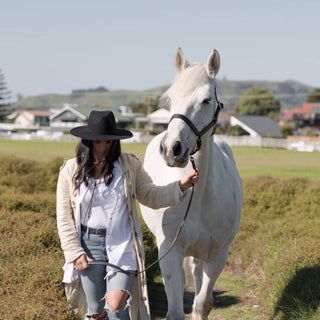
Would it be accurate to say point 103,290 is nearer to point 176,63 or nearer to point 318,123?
point 176,63

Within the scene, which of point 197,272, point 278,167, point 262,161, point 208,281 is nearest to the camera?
point 208,281

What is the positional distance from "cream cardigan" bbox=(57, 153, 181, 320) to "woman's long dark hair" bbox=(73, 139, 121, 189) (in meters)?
0.06

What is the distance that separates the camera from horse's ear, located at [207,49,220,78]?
4.06 meters

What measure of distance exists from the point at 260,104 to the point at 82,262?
11247cm

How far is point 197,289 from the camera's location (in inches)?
235

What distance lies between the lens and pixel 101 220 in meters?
3.64

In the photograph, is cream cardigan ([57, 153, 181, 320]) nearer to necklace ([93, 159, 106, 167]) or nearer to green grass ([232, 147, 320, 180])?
necklace ([93, 159, 106, 167])

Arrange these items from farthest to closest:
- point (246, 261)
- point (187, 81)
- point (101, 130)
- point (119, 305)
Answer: point (246, 261) → point (187, 81) → point (101, 130) → point (119, 305)

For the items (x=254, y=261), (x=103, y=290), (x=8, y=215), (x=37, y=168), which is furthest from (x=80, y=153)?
(x=37, y=168)

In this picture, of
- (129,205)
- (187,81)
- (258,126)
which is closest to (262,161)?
(187,81)

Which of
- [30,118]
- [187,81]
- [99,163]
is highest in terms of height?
[187,81]

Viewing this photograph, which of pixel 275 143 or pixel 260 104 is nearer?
pixel 275 143

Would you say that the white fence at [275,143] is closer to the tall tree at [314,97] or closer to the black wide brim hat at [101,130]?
the black wide brim hat at [101,130]

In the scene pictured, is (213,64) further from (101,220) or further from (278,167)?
(278,167)
